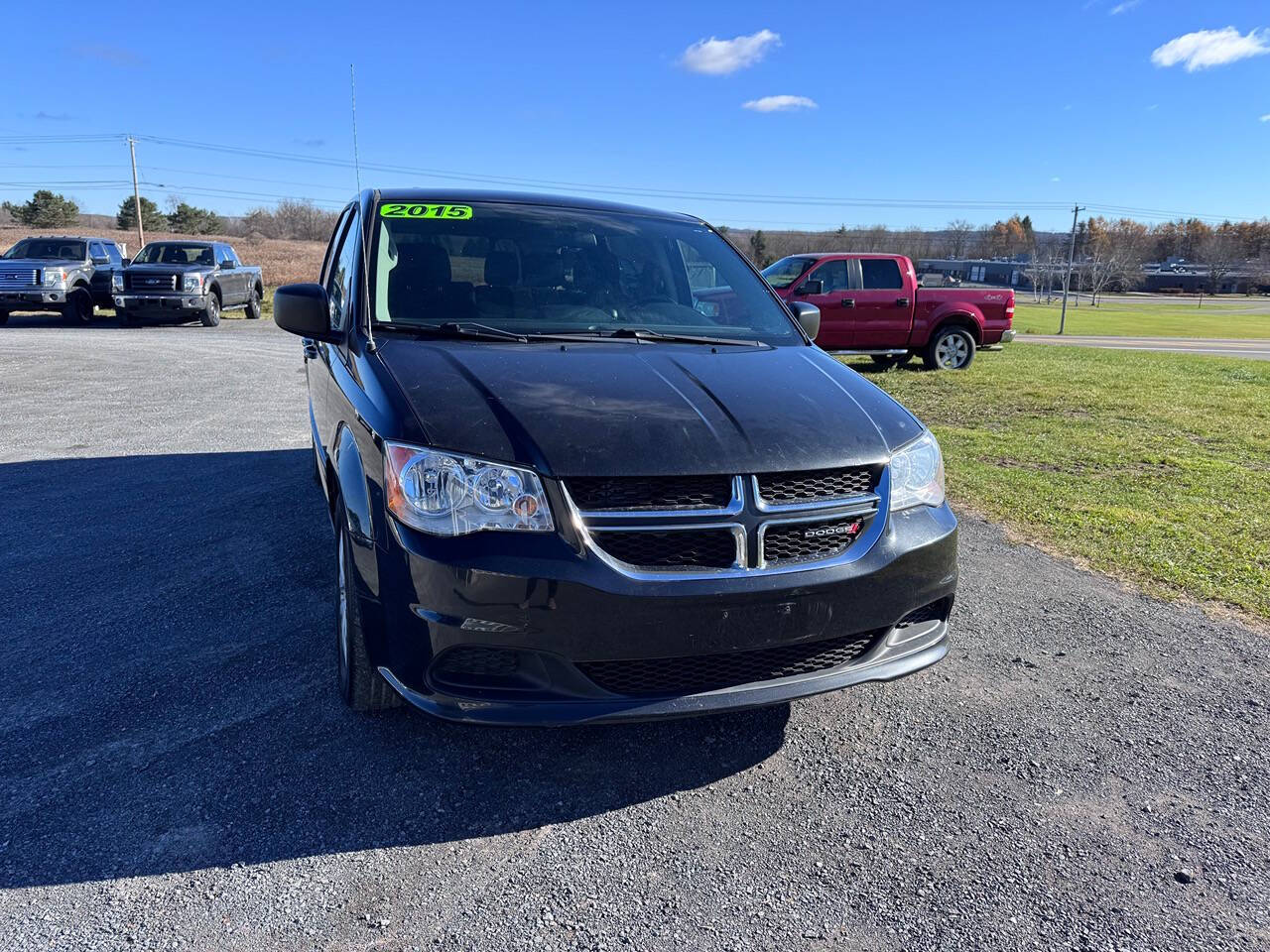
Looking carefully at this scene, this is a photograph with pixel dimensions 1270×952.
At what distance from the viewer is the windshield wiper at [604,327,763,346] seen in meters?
3.61

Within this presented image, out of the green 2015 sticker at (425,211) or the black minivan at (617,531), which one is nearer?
the black minivan at (617,531)

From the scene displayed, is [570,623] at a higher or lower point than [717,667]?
higher

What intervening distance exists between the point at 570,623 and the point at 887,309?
13.2m

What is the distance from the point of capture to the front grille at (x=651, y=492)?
96.9 inches

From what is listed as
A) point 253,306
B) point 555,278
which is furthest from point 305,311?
point 253,306

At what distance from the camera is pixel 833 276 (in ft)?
47.6

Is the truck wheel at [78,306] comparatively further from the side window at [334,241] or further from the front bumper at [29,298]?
the side window at [334,241]

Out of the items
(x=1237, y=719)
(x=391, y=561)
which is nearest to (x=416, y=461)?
(x=391, y=561)

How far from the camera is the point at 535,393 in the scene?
2.81 metres

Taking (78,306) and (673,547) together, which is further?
(78,306)

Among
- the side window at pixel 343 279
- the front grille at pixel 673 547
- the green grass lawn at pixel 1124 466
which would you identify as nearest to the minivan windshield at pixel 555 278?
the side window at pixel 343 279

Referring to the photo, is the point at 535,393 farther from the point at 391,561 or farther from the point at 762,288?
the point at 762,288

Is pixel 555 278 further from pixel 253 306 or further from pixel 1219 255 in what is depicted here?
pixel 1219 255

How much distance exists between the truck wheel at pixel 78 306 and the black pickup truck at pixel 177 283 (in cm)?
108
